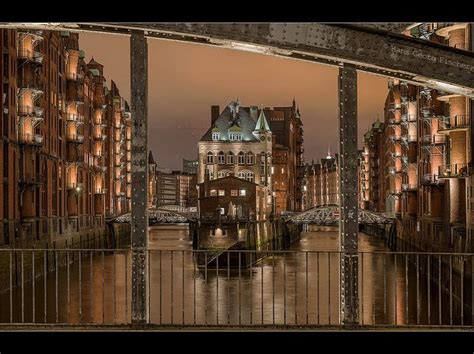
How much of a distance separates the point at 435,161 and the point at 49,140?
2466cm

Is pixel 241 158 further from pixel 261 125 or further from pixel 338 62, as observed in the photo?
pixel 338 62

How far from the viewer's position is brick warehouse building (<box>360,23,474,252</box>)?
3275 centimetres

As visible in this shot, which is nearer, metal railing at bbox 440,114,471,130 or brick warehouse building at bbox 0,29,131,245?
metal railing at bbox 440,114,471,130

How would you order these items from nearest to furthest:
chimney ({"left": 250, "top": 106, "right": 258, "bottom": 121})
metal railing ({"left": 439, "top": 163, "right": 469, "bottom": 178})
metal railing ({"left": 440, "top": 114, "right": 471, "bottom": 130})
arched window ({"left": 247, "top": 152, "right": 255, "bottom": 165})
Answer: metal railing ({"left": 439, "top": 163, "right": 469, "bottom": 178})
metal railing ({"left": 440, "top": 114, "right": 471, "bottom": 130})
arched window ({"left": 247, "top": 152, "right": 255, "bottom": 165})
chimney ({"left": 250, "top": 106, "right": 258, "bottom": 121})

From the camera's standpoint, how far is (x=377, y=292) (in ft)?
113

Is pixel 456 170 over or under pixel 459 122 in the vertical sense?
under

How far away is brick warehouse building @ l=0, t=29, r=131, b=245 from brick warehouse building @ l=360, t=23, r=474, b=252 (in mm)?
20106

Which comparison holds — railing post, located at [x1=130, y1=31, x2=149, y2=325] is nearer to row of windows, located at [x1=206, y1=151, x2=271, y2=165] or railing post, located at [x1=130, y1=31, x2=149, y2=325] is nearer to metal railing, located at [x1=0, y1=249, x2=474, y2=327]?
metal railing, located at [x1=0, y1=249, x2=474, y2=327]

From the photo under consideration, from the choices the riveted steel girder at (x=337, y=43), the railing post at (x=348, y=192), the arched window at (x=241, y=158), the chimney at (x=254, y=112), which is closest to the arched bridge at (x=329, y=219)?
the arched window at (x=241, y=158)

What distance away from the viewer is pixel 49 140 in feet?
158

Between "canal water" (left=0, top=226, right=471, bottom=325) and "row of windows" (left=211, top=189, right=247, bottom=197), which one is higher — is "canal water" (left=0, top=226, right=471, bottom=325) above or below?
below

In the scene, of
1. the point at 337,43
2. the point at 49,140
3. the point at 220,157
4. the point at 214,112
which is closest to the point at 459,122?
the point at 49,140

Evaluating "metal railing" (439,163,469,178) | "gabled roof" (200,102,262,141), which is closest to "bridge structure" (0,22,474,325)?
"metal railing" (439,163,469,178)
